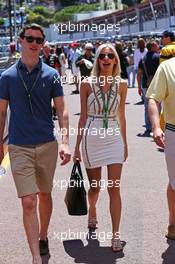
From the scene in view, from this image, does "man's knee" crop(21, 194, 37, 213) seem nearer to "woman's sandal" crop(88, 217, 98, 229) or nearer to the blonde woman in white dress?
the blonde woman in white dress

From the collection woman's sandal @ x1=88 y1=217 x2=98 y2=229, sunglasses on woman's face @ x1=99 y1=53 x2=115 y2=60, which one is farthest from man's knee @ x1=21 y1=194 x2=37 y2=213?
sunglasses on woman's face @ x1=99 y1=53 x2=115 y2=60

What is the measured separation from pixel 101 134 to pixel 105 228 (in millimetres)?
→ 965

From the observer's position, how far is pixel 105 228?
218 inches

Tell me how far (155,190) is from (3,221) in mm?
2026

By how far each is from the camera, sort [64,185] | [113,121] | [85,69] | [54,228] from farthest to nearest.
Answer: [85,69] < [64,185] < [54,228] < [113,121]

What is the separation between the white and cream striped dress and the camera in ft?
16.9

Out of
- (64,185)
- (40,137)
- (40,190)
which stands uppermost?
(40,137)

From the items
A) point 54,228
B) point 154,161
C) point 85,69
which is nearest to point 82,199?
point 54,228

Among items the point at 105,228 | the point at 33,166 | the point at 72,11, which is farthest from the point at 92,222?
the point at 72,11

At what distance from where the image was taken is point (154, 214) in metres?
5.98

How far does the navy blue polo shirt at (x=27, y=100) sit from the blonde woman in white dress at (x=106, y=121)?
67 cm

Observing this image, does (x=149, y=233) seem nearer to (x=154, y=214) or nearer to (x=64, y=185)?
(x=154, y=214)

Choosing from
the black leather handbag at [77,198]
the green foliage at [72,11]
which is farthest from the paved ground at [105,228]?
the green foliage at [72,11]

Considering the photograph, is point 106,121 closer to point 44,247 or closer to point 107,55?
point 107,55
